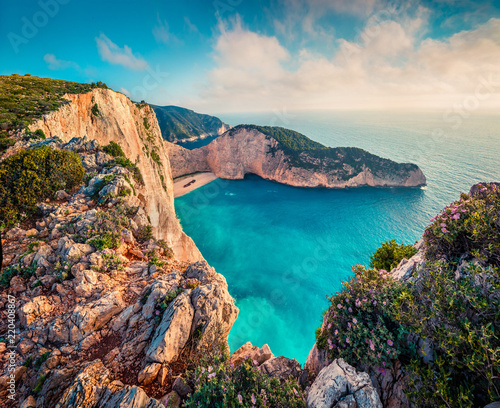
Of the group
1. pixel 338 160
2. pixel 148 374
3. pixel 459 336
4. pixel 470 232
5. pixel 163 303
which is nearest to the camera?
pixel 459 336

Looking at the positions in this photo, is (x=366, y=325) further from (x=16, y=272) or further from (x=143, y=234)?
(x=16, y=272)

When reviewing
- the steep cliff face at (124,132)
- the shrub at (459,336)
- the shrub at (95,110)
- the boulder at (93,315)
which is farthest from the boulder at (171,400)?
the shrub at (95,110)

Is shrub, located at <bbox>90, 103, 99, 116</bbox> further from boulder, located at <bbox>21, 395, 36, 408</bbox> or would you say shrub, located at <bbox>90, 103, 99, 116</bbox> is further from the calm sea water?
boulder, located at <bbox>21, 395, 36, 408</bbox>

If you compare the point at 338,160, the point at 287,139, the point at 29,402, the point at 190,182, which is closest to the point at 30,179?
the point at 29,402

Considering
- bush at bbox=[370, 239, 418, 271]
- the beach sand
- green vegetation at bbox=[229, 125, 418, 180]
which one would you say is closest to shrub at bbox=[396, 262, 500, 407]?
bush at bbox=[370, 239, 418, 271]

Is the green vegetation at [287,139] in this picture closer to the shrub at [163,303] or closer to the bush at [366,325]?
the bush at [366,325]

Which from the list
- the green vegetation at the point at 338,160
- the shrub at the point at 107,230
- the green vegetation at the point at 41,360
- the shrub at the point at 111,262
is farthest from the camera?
the green vegetation at the point at 338,160
